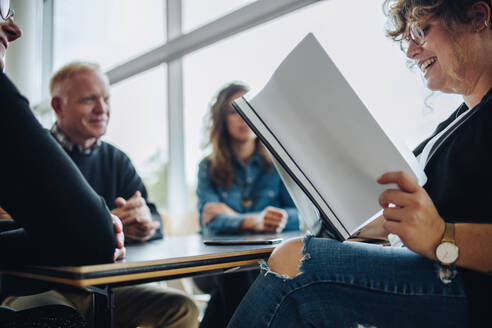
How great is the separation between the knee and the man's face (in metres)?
1.30

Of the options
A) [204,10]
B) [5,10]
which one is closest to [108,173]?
[5,10]

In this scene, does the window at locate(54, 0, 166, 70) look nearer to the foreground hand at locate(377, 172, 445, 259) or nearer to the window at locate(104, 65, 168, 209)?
the window at locate(104, 65, 168, 209)

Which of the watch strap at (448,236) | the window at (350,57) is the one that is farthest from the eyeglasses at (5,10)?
the watch strap at (448,236)

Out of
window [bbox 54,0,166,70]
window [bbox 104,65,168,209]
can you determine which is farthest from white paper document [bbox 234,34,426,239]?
window [bbox 54,0,166,70]

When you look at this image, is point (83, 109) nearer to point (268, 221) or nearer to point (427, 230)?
point (268, 221)

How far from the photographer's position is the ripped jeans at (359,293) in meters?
0.65

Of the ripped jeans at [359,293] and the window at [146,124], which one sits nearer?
the ripped jeans at [359,293]

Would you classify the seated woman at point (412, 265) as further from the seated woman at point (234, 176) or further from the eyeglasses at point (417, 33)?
the seated woman at point (234, 176)

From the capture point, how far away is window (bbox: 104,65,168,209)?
344 centimetres

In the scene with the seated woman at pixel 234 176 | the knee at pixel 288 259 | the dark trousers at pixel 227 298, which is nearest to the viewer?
the knee at pixel 288 259

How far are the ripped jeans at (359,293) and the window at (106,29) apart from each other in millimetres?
3031

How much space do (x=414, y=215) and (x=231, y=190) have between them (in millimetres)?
1293

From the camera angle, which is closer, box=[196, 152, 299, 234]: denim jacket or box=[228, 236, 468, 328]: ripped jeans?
box=[228, 236, 468, 328]: ripped jeans

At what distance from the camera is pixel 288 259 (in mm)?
740
